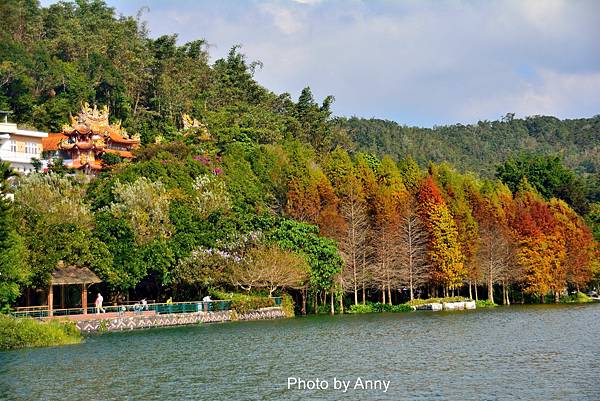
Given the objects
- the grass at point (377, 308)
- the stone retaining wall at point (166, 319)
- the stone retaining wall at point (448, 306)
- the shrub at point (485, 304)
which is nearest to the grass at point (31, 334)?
the stone retaining wall at point (166, 319)

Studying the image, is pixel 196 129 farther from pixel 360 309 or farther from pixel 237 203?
pixel 360 309

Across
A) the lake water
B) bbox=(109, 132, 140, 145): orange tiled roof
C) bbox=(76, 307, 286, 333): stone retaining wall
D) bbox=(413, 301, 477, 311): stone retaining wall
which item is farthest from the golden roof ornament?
the lake water

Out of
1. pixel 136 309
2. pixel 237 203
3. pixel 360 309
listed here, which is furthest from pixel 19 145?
pixel 360 309

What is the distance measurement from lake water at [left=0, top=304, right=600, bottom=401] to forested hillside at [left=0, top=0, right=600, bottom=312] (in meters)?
8.75

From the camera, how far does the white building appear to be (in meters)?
66.1

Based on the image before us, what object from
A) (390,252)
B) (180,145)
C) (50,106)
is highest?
(50,106)

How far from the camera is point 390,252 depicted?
58562mm

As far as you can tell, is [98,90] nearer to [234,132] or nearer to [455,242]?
[234,132]

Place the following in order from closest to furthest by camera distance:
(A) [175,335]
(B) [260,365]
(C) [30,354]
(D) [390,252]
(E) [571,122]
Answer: (B) [260,365], (C) [30,354], (A) [175,335], (D) [390,252], (E) [571,122]

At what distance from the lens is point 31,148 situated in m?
68.7

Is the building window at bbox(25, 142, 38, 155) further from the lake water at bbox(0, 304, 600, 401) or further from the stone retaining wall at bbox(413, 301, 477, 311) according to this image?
the stone retaining wall at bbox(413, 301, 477, 311)

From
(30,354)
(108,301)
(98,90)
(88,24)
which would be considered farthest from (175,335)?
(88,24)

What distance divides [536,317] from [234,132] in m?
35.9

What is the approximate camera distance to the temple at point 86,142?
229 ft
